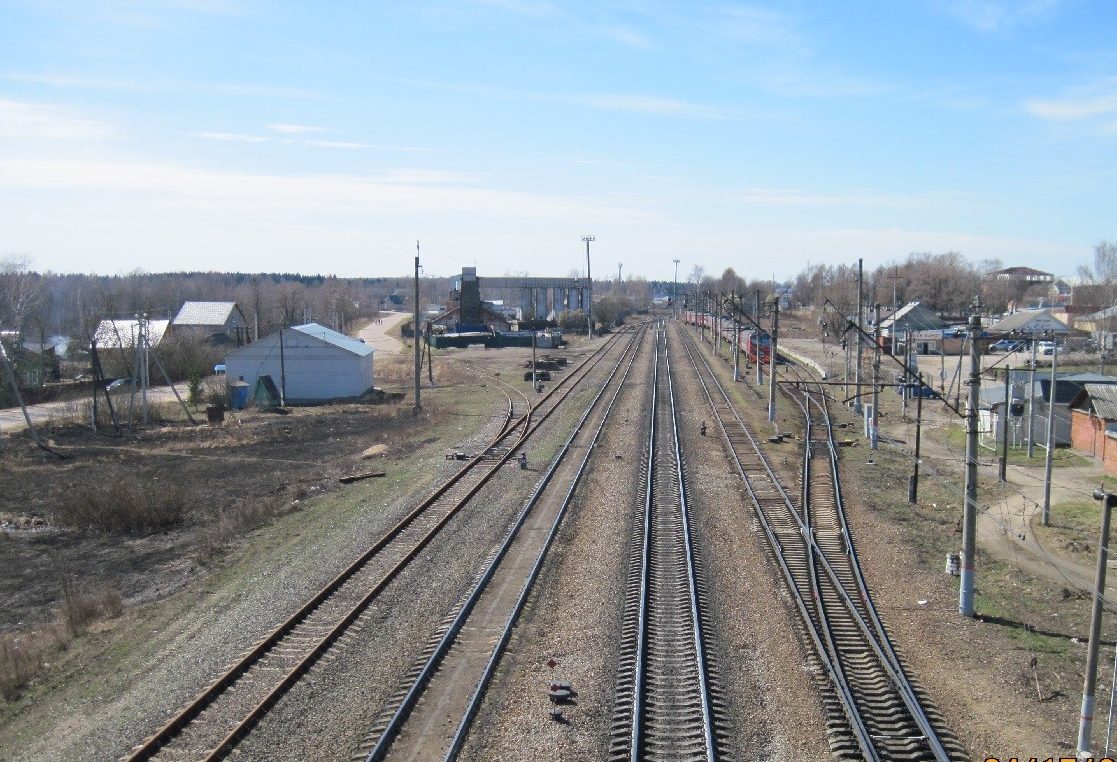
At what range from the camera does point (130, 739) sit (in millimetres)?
→ 9656

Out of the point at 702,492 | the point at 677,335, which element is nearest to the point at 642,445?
the point at 702,492

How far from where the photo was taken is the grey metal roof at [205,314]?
7994cm

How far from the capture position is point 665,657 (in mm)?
11617

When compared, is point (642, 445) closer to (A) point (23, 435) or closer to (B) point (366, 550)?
(B) point (366, 550)

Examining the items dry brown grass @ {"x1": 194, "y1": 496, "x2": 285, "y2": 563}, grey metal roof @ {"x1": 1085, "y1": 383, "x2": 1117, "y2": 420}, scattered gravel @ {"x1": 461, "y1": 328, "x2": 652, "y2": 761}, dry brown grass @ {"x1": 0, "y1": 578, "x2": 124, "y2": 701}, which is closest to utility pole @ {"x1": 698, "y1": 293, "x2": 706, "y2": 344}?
grey metal roof @ {"x1": 1085, "y1": 383, "x2": 1117, "y2": 420}

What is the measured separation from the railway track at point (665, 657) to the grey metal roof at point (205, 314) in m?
68.4

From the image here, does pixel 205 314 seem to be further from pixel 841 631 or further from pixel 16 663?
pixel 841 631

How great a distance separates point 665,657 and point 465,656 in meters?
2.48

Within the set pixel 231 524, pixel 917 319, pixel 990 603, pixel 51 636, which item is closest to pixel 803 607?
pixel 990 603

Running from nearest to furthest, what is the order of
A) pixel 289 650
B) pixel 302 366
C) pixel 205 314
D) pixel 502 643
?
pixel 502 643 → pixel 289 650 → pixel 302 366 → pixel 205 314

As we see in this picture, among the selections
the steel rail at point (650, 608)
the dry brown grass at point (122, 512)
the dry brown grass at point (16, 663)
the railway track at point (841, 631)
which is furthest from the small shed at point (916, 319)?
the dry brown grass at point (16, 663)

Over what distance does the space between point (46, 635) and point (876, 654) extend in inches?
449

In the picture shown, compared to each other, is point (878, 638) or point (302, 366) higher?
point (302, 366)

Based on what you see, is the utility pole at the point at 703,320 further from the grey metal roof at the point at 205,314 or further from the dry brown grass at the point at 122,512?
the dry brown grass at the point at 122,512
